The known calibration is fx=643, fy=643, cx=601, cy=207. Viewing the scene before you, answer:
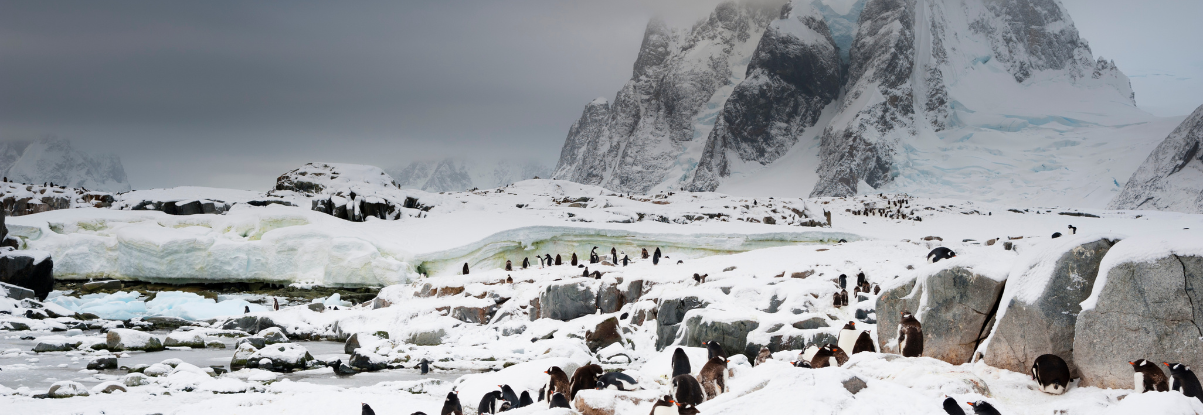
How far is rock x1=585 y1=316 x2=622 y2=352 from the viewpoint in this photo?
47.7 feet

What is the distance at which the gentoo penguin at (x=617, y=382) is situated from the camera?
7.55 metres

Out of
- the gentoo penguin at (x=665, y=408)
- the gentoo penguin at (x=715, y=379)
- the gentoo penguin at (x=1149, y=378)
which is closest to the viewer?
the gentoo penguin at (x=1149, y=378)

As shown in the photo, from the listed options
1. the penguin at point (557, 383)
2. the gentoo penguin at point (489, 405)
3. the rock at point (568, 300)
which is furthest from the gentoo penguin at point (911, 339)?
the rock at point (568, 300)

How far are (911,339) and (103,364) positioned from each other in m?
13.8

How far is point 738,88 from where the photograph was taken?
129 m

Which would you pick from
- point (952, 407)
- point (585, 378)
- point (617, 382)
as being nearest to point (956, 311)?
point (952, 407)

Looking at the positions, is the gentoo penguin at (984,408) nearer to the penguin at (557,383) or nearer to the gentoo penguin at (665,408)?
the gentoo penguin at (665,408)

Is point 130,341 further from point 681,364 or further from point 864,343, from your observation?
point 864,343

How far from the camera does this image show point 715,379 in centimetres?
714

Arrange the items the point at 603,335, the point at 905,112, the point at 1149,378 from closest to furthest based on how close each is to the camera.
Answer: the point at 1149,378 < the point at 603,335 < the point at 905,112

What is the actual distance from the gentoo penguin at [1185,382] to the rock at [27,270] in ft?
97.4

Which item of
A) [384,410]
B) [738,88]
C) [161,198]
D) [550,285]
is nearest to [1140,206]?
[550,285]

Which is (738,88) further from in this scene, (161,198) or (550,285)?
(550,285)

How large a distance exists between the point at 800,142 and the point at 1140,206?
72.2 meters
